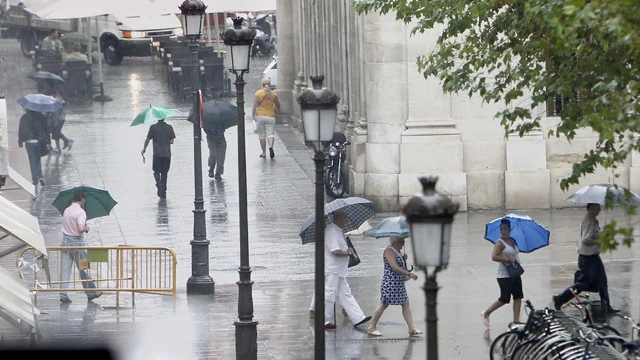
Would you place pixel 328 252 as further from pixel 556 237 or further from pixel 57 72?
pixel 57 72

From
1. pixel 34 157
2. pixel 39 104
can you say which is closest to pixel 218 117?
pixel 34 157

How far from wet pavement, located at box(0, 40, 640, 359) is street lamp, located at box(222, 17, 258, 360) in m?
0.60

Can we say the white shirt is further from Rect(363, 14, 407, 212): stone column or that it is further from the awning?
Rect(363, 14, 407, 212): stone column

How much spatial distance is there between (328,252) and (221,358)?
72.9 inches

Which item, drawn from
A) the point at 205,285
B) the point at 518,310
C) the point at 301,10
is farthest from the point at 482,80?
the point at 301,10

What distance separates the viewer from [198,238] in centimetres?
1850

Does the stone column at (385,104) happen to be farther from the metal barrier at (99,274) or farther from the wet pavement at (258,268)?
the metal barrier at (99,274)

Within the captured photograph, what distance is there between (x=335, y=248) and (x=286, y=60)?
66.7ft

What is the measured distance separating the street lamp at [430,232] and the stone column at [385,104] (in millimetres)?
15241

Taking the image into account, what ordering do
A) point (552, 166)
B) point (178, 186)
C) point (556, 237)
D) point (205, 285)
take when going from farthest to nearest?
1. point (178, 186)
2. point (552, 166)
3. point (556, 237)
4. point (205, 285)

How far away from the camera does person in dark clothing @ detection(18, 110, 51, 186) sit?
86.3 ft

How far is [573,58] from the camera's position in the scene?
1297 centimetres

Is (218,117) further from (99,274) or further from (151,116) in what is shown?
(99,274)

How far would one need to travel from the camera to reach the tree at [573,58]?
9.72 metres
